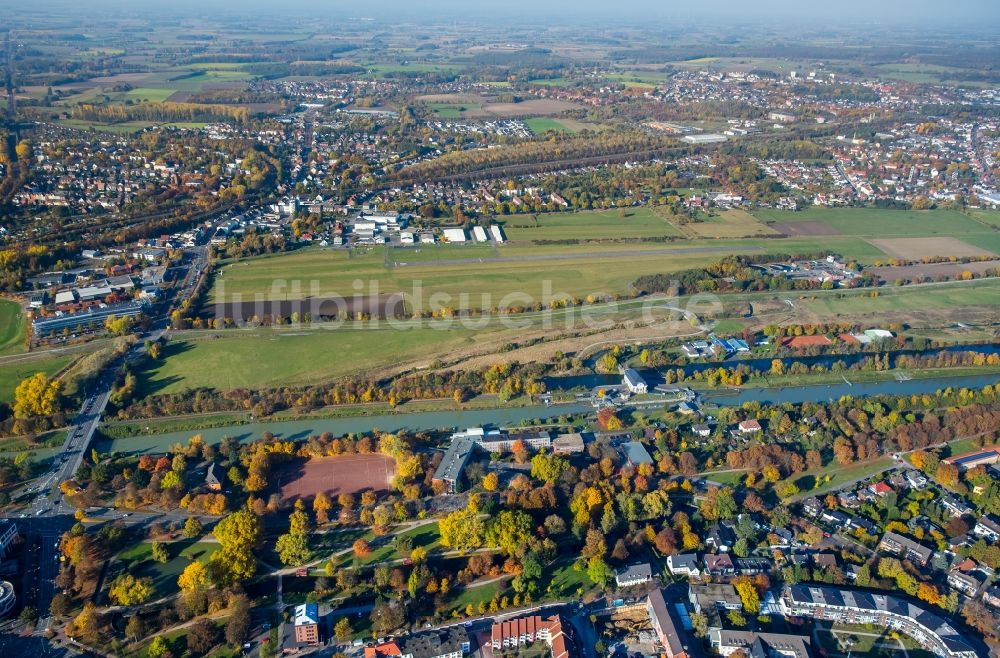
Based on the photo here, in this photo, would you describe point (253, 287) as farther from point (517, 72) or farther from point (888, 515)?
point (517, 72)

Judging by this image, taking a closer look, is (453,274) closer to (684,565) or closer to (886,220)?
(684,565)

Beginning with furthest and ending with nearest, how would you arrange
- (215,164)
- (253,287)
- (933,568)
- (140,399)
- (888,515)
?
1. (215,164)
2. (253,287)
3. (140,399)
4. (888,515)
5. (933,568)

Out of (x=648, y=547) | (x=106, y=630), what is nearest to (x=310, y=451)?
(x=106, y=630)

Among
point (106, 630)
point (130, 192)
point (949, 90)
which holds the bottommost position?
point (106, 630)

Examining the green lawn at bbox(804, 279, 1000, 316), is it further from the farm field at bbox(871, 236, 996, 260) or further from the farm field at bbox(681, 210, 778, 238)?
the farm field at bbox(681, 210, 778, 238)

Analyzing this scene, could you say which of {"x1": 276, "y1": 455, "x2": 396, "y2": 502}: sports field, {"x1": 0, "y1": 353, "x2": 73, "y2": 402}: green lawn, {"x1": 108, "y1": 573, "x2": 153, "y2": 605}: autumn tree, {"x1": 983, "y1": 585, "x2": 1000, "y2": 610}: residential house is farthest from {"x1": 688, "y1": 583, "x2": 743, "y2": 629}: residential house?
{"x1": 0, "y1": 353, "x2": 73, "y2": 402}: green lawn

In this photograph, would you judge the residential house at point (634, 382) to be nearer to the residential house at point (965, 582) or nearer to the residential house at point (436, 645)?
the residential house at point (965, 582)
